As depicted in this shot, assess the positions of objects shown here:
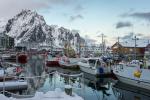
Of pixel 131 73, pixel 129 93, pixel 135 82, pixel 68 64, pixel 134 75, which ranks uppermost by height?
pixel 68 64

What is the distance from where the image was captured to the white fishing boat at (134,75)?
Result: 3747 centimetres

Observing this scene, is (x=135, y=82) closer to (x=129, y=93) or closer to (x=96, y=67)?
(x=129, y=93)

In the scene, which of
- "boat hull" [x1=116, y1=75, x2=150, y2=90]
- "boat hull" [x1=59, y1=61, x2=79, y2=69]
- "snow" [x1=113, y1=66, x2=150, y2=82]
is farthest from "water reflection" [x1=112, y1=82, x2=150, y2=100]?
"boat hull" [x1=59, y1=61, x2=79, y2=69]

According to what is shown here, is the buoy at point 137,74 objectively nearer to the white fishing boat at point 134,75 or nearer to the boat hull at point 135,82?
the white fishing boat at point 134,75

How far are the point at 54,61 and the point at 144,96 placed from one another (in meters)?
45.7

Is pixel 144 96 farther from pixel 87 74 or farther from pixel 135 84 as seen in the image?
pixel 87 74

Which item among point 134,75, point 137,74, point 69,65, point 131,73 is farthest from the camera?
point 69,65

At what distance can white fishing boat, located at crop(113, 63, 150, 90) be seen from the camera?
37.5 metres

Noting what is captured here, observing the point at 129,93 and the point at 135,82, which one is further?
the point at 135,82

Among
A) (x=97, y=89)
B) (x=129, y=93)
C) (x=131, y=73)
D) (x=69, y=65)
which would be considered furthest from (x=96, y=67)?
(x=129, y=93)

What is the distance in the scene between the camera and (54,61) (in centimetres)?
7750

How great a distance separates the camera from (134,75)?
39.7 metres

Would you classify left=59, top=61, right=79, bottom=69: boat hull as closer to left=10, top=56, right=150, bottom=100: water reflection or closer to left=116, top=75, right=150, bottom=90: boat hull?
left=10, top=56, right=150, bottom=100: water reflection

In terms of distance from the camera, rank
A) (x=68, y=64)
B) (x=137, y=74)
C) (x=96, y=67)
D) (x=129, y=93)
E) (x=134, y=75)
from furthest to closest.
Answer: (x=68, y=64)
(x=96, y=67)
(x=134, y=75)
(x=137, y=74)
(x=129, y=93)
